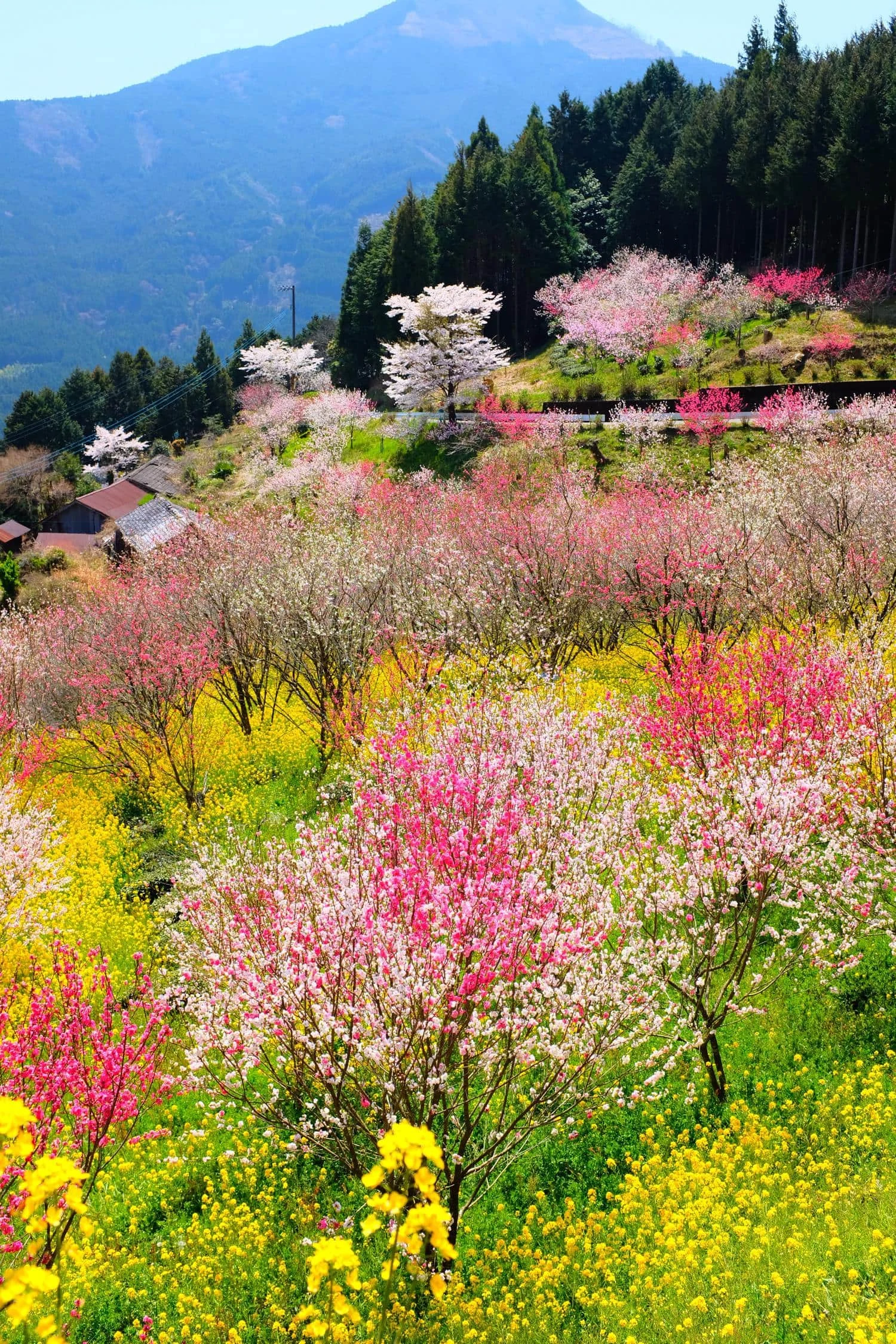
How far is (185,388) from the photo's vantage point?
8244 cm

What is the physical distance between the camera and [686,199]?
6400cm

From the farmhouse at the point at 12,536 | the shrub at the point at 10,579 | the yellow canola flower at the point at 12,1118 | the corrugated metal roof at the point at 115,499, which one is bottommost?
the farmhouse at the point at 12,536

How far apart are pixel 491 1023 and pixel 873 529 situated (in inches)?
640

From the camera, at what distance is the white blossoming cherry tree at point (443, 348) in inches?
1797

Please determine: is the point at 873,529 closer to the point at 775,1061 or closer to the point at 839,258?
the point at 775,1061

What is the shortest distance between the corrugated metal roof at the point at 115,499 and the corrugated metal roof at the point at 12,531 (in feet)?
Answer: 11.2

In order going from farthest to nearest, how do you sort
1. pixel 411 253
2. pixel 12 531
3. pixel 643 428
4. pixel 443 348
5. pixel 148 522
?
1. pixel 12 531
2. pixel 411 253
3. pixel 148 522
4. pixel 443 348
5. pixel 643 428

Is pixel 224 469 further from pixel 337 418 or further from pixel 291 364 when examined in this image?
pixel 291 364

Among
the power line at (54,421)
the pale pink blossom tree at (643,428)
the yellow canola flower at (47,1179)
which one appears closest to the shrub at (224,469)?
the power line at (54,421)

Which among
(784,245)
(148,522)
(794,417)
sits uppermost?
(784,245)

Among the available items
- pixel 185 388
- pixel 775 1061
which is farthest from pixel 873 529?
pixel 185 388

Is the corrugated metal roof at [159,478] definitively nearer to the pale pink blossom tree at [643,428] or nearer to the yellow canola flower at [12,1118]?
the pale pink blossom tree at [643,428]

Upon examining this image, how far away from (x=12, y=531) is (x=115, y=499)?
331 inches

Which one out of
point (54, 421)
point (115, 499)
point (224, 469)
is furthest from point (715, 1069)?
point (54, 421)
